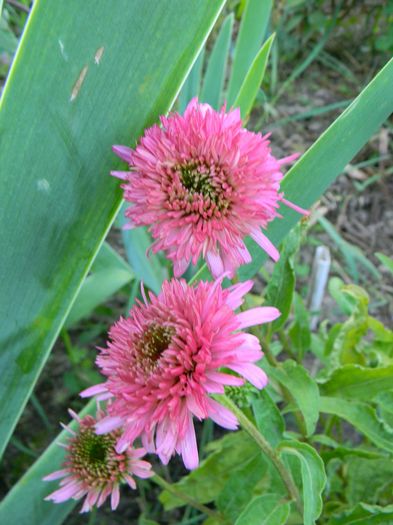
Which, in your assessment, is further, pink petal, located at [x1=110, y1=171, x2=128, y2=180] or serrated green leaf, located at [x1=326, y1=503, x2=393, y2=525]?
serrated green leaf, located at [x1=326, y1=503, x2=393, y2=525]

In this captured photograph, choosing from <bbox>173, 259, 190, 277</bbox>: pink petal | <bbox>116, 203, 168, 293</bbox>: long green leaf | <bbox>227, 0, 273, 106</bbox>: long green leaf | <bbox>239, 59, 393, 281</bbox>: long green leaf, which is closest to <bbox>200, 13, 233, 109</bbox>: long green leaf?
<bbox>227, 0, 273, 106</bbox>: long green leaf

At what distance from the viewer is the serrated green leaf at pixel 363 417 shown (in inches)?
25.6

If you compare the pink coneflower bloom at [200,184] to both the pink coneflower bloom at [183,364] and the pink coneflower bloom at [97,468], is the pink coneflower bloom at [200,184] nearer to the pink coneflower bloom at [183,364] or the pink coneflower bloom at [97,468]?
the pink coneflower bloom at [183,364]

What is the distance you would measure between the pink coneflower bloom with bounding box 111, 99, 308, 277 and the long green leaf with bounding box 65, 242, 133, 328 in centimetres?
42

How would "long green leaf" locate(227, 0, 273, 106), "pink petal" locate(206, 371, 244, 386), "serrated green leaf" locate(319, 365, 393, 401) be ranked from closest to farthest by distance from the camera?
"pink petal" locate(206, 371, 244, 386)
"serrated green leaf" locate(319, 365, 393, 401)
"long green leaf" locate(227, 0, 273, 106)

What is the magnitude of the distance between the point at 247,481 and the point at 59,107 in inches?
18.0

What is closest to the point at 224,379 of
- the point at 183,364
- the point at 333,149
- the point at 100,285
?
the point at 183,364

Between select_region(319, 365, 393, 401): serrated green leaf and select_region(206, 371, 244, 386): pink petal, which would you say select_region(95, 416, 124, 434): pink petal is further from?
select_region(319, 365, 393, 401): serrated green leaf

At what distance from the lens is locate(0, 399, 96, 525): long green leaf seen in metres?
0.72

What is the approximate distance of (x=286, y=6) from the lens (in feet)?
5.21

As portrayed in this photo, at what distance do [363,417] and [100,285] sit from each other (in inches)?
16.6

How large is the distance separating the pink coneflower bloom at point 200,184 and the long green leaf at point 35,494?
1.00ft

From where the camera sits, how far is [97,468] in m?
0.63

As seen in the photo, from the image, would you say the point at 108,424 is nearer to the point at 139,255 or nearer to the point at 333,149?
the point at 333,149
